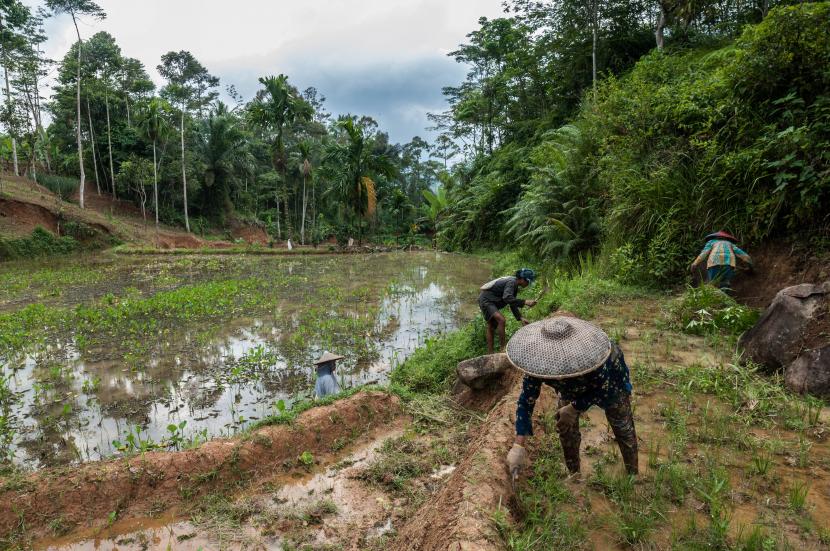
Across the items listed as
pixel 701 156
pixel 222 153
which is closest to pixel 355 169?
pixel 222 153

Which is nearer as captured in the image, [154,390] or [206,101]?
[154,390]

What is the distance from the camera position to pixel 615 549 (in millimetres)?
2213

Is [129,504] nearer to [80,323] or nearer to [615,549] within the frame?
[615,549]

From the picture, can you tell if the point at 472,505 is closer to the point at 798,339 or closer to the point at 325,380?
the point at 325,380

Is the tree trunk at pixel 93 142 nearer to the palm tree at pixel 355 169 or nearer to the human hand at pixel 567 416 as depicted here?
the palm tree at pixel 355 169

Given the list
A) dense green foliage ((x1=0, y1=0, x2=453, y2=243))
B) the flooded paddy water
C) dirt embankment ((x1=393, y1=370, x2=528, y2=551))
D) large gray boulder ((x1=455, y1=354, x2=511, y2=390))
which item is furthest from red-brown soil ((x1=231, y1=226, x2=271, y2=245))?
dirt embankment ((x1=393, y1=370, x2=528, y2=551))

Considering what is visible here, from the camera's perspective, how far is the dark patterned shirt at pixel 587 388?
247 centimetres

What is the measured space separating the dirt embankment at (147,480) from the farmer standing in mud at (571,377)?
2.24 metres

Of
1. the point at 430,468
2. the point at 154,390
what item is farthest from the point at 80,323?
the point at 430,468

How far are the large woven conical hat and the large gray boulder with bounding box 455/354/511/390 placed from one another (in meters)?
2.19

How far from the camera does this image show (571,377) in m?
2.23

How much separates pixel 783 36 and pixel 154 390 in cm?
953

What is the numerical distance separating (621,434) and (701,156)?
6.36 meters

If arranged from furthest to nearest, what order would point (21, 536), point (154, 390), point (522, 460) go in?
point (154, 390)
point (21, 536)
point (522, 460)
